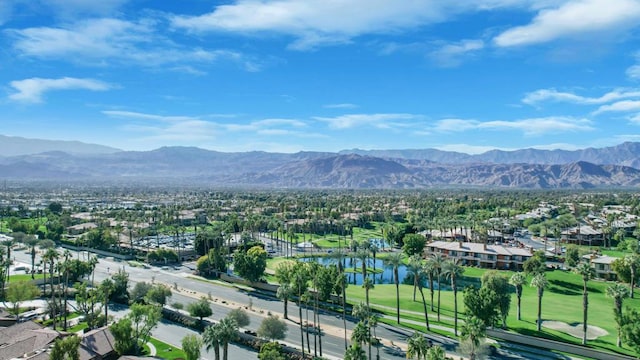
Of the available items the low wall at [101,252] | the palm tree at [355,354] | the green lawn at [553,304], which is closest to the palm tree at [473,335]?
the palm tree at [355,354]

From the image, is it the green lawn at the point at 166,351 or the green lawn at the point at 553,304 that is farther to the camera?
the green lawn at the point at 553,304

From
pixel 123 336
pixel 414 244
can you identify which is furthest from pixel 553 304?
pixel 123 336

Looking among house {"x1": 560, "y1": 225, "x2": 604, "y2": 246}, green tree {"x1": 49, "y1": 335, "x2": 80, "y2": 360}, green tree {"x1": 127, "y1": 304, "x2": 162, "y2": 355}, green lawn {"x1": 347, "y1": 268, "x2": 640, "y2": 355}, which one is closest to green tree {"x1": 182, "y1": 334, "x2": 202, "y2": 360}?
green tree {"x1": 127, "y1": 304, "x2": 162, "y2": 355}

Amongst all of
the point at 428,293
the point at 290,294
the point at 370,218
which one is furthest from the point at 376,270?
the point at 370,218

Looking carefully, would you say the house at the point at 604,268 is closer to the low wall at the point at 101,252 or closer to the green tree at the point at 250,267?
the green tree at the point at 250,267

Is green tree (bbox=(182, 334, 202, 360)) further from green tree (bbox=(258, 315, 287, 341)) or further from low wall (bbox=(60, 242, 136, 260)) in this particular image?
low wall (bbox=(60, 242, 136, 260))

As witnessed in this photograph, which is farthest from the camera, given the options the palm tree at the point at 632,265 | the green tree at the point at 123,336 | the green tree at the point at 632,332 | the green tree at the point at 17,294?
the palm tree at the point at 632,265

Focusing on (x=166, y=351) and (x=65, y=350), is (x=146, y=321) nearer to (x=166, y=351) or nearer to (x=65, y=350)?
(x=166, y=351)
